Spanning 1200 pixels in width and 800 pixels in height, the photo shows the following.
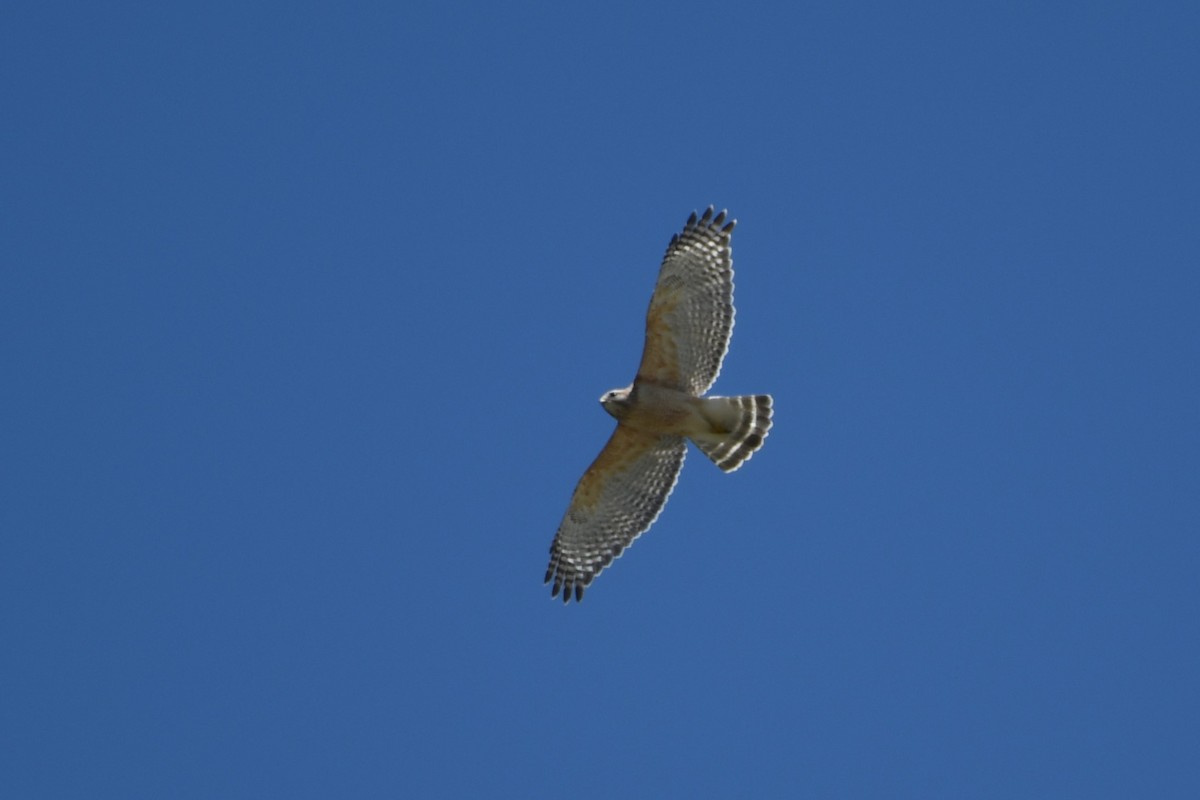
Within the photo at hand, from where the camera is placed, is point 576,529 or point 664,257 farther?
point 576,529

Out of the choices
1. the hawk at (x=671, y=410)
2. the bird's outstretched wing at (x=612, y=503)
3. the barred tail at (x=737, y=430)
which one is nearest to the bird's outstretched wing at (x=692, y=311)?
the hawk at (x=671, y=410)

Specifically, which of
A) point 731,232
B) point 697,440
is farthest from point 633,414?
point 731,232

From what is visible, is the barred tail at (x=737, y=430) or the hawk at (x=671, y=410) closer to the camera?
the hawk at (x=671, y=410)

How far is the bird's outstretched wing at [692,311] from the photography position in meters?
12.0

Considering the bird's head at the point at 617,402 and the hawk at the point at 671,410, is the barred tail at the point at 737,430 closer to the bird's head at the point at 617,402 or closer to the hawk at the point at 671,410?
the hawk at the point at 671,410

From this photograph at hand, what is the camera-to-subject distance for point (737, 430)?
40.6 feet

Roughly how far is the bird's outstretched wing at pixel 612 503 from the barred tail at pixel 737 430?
0.89ft

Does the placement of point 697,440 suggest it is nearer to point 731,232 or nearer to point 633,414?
point 633,414

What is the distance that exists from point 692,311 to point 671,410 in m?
0.68

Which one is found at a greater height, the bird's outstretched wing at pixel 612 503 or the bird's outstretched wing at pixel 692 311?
the bird's outstretched wing at pixel 692 311

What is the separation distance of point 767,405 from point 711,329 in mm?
709

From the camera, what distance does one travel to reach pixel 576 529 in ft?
42.4

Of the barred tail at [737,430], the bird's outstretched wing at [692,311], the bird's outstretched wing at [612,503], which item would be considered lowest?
the bird's outstretched wing at [612,503]

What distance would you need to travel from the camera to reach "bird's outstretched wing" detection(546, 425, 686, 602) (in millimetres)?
12500
